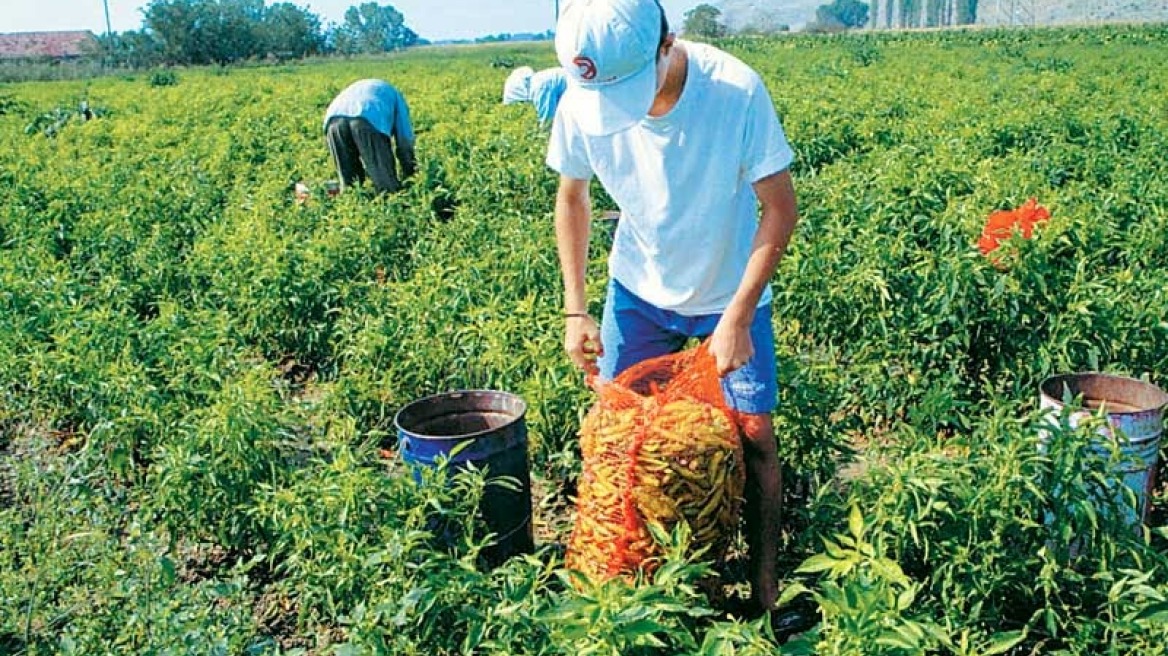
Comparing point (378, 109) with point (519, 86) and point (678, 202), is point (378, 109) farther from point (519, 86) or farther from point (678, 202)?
point (678, 202)

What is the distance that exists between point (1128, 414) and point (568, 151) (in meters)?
1.87

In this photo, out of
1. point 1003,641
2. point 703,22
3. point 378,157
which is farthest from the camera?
point 703,22

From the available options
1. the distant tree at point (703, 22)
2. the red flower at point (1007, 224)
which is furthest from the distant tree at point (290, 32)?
the red flower at point (1007, 224)

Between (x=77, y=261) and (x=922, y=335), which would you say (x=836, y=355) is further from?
(x=77, y=261)

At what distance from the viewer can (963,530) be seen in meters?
2.67

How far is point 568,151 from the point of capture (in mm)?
2771

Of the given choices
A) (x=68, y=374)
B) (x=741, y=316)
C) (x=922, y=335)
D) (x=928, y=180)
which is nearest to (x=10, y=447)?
(x=68, y=374)

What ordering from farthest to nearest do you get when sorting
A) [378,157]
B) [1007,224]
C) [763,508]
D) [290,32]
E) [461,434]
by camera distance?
[290,32] < [378,157] < [1007,224] < [461,434] < [763,508]

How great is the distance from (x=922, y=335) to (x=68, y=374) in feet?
12.7

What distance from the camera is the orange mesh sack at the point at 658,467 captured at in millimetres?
2637

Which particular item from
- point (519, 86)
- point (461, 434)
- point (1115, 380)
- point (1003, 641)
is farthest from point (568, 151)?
point (519, 86)

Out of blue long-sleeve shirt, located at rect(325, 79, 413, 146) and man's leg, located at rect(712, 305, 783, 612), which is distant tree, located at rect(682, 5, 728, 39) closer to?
blue long-sleeve shirt, located at rect(325, 79, 413, 146)

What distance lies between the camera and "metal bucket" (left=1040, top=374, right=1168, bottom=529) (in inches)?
113

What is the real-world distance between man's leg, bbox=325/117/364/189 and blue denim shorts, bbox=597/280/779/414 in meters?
4.87
